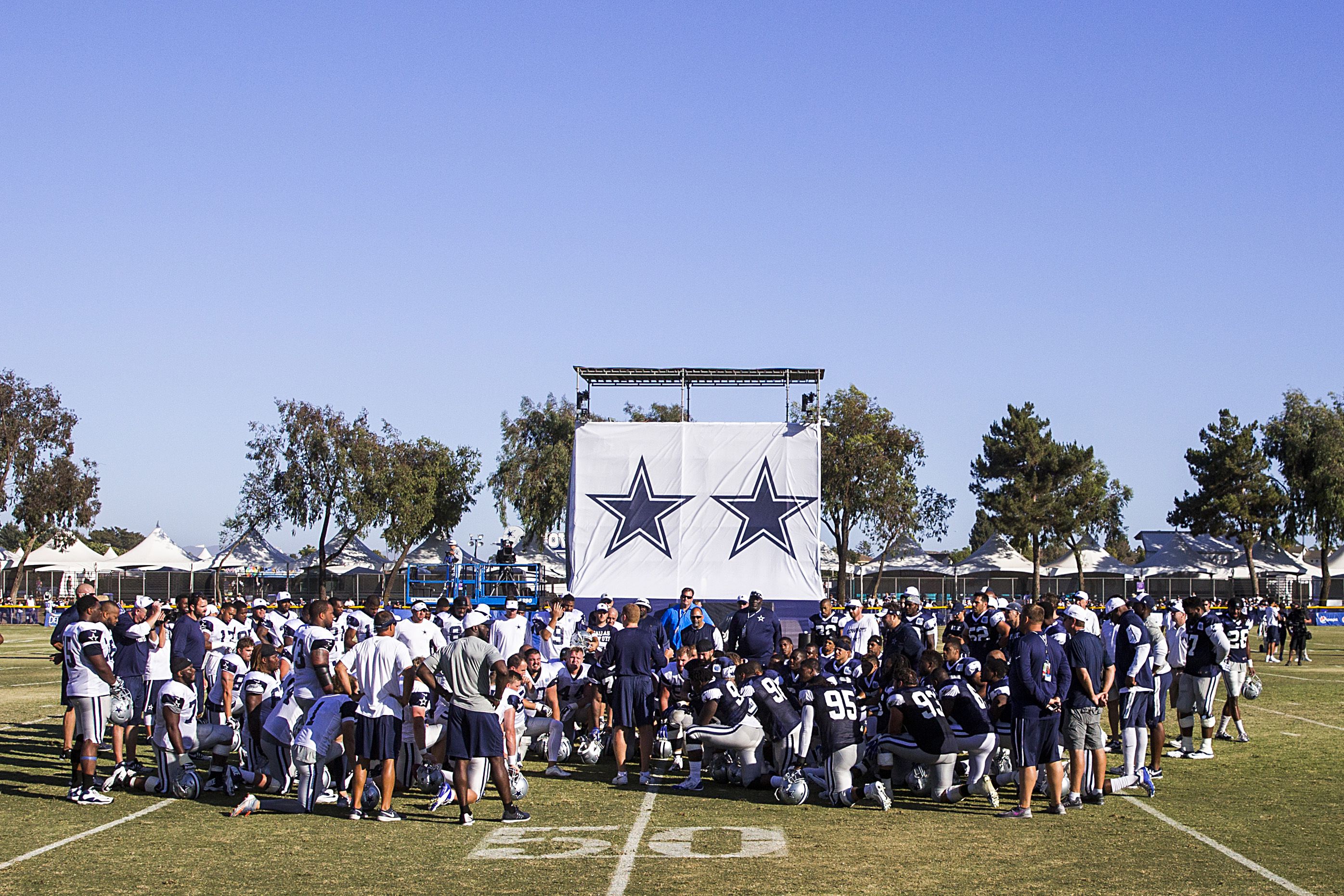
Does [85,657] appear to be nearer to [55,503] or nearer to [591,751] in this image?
[591,751]

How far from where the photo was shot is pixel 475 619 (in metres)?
13.0

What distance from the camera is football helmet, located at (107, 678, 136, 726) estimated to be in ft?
36.7

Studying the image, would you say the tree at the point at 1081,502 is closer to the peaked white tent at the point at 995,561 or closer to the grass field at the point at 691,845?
the peaked white tent at the point at 995,561

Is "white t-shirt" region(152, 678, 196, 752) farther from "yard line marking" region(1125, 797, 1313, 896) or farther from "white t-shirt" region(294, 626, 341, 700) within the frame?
"yard line marking" region(1125, 797, 1313, 896)

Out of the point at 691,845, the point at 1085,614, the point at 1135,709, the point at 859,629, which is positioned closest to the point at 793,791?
the point at 691,845

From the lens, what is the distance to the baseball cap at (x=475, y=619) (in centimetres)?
1237

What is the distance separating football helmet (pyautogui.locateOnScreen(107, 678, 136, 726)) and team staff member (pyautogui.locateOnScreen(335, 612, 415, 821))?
2.38 m

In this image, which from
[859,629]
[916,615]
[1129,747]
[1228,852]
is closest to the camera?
[1228,852]

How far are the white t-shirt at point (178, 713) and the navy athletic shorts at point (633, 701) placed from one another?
12.6 ft

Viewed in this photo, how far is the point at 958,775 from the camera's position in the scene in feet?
39.7

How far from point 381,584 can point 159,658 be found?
4211 cm

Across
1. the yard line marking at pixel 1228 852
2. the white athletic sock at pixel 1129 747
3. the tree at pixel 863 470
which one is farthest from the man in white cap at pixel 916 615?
the tree at pixel 863 470

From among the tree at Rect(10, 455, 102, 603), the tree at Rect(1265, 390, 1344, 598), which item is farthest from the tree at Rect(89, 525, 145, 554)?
the tree at Rect(1265, 390, 1344, 598)

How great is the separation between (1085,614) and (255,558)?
45.5 m
